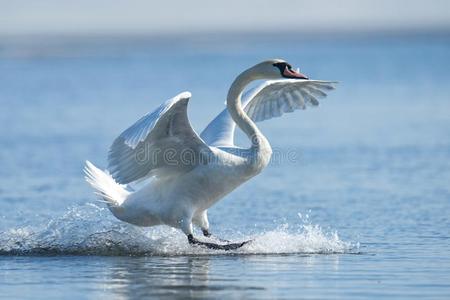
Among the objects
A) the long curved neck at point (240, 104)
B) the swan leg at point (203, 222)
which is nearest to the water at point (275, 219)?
the swan leg at point (203, 222)

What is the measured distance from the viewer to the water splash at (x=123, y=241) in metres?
12.7

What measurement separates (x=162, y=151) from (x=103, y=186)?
843mm

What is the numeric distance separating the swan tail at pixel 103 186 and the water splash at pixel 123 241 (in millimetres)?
373

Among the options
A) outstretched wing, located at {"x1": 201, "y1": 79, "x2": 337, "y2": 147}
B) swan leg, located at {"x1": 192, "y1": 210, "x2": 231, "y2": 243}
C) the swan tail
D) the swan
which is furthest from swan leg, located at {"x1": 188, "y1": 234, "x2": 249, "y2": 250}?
outstretched wing, located at {"x1": 201, "y1": 79, "x2": 337, "y2": 147}

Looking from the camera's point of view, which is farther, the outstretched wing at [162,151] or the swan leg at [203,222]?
the swan leg at [203,222]

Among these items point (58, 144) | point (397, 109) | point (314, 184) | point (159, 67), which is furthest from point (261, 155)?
point (159, 67)

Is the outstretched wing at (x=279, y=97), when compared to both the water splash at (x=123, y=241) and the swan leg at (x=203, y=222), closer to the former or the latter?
the swan leg at (x=203, y=222)

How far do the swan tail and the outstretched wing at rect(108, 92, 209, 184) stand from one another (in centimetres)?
34

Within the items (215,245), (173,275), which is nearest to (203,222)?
(215,245)

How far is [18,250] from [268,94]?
3532mm

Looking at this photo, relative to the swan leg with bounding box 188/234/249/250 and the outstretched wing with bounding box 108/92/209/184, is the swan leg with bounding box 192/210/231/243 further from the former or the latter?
the outstretched wing with bounding box 108/92/209/184

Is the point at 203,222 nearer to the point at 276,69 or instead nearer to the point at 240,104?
the point at 240,104

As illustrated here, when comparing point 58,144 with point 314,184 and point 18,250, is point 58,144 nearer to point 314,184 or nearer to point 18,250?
point 314,184

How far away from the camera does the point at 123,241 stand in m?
13.0
